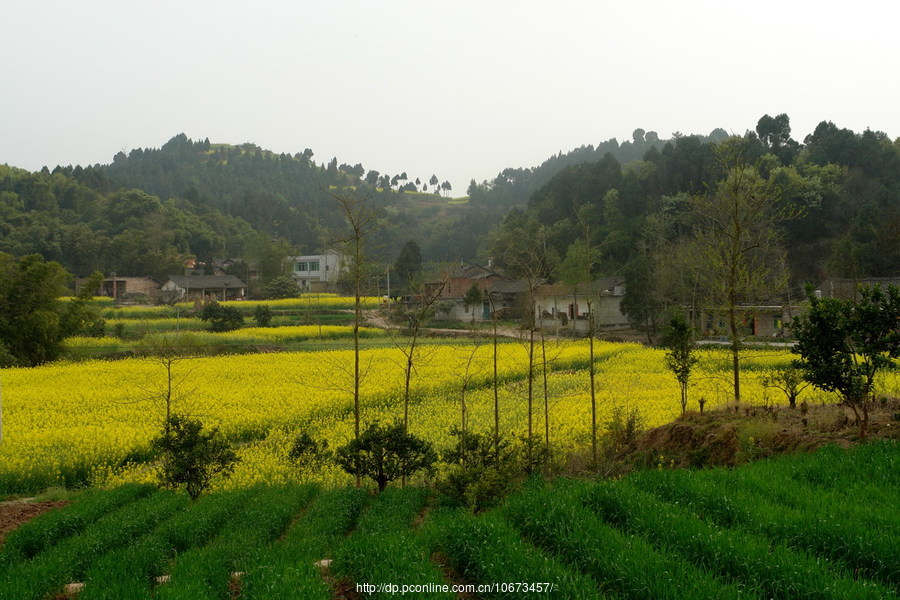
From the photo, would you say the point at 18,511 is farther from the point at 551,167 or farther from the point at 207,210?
the point at 551,167

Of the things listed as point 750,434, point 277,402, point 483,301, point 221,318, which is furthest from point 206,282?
point 750,434

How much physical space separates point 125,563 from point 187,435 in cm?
357

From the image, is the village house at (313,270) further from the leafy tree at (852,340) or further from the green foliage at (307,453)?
the leafy tree at (852,340)

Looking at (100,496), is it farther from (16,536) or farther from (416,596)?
(416,596)

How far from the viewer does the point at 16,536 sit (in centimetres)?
729

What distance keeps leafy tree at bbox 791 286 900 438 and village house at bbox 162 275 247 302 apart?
180ft

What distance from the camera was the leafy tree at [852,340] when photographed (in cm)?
829

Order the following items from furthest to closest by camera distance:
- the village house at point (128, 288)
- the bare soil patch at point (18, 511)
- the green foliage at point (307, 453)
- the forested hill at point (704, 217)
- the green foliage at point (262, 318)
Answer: the village house at point (128, 288) < the green foliage at point (262, 318) < the forested hill at point (704, 217) < the green foliage at point (307, 453) < the bare soil patch at point (18, 511)

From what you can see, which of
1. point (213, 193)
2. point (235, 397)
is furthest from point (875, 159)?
point (213, 193)

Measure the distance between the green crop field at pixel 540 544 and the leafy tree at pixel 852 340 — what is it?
4.64 ft

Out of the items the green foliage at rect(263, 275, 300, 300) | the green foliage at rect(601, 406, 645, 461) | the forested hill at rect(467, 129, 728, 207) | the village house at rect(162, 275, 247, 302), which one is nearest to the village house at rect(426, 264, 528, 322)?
the green foliage at rect(263, 275, 300, 300)

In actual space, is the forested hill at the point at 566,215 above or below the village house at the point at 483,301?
above

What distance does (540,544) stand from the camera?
574cm

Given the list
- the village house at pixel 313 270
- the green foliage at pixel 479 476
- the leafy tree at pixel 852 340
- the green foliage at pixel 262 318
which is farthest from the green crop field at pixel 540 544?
the village house at pixel 313 270
